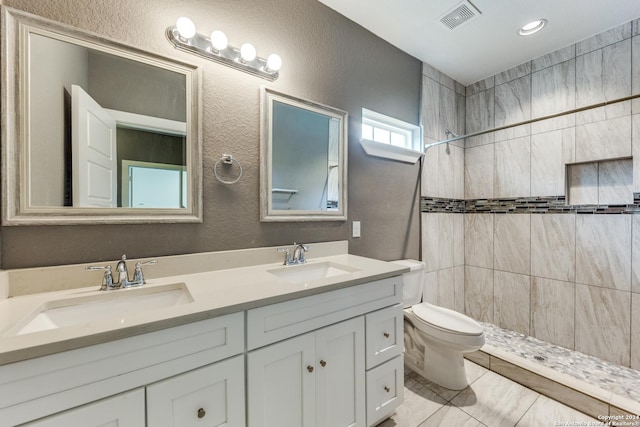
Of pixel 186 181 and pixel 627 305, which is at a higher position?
pixel 186 181

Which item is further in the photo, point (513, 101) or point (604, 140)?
point (513, 101)

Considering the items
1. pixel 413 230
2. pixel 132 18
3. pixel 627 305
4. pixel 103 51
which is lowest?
pixel 627 305

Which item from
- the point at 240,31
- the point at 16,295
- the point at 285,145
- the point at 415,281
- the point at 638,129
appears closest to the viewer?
the point at 16,295

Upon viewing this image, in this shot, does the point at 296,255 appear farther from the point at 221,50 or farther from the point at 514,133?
the point at 514,133

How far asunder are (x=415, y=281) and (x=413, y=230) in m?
0.45

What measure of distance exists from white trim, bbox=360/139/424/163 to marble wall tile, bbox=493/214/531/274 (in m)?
1.09

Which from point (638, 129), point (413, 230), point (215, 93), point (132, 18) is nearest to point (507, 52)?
point (638, 129)

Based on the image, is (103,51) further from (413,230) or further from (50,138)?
(413,230)

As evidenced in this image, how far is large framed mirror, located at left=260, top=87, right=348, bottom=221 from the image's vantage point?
1.50 m

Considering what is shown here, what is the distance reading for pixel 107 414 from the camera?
2.28 feet

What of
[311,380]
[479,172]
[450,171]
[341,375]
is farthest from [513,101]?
[311,380]

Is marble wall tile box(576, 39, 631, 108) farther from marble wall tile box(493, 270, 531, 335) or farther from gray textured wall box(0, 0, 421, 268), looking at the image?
marble wall tile box(493, 270, 531, 335)

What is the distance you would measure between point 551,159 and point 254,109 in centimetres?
244

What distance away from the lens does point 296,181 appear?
1628mm
